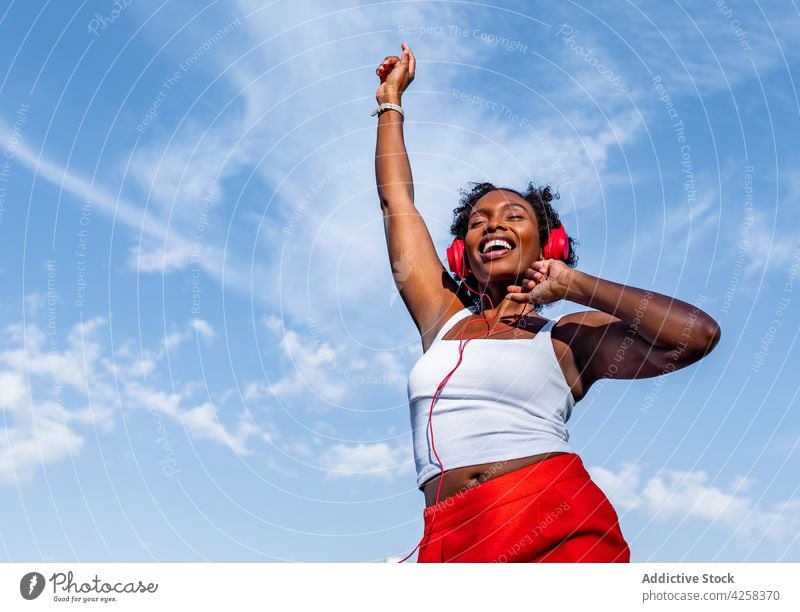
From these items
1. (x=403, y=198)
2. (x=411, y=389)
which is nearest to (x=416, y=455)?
(x=411, y=389)

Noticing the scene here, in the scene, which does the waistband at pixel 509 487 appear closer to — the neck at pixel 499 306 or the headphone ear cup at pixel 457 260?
the neck at pixel 499 306

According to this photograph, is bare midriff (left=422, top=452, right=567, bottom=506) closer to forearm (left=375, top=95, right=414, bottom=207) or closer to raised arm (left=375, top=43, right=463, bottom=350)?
raised arm (left=375, top=43, right=463, bottom=350)

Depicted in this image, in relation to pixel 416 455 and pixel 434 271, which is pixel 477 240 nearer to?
pixel 434 271

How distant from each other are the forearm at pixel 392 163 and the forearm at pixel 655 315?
235 cm

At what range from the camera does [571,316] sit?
6.31m

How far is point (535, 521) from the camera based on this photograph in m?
5.25

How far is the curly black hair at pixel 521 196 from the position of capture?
7.25 meters

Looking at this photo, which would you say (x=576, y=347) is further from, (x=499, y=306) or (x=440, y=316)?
(x=440, y=316)
